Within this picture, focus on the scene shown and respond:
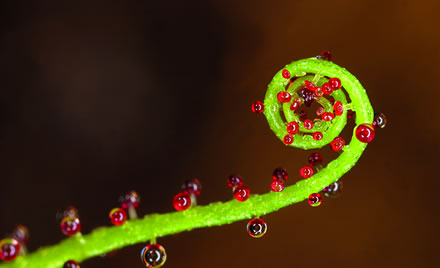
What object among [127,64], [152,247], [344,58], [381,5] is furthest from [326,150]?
[152,247]

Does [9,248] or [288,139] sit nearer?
[9,248]

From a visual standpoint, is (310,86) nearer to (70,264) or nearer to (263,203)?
(263,203)

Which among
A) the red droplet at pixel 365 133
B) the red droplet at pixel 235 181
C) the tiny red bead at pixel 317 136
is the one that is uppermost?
the tiny red bead at pixel 317 136

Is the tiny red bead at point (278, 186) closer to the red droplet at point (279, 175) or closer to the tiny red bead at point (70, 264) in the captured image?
the red droplet at point (279, 175)

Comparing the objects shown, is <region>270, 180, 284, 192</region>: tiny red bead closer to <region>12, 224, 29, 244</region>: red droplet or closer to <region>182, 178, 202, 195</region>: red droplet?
<region>182, 178, 202, 195</region>: red droplet

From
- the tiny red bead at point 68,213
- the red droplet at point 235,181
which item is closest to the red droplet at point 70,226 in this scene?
the tiny red bead at point 68,213

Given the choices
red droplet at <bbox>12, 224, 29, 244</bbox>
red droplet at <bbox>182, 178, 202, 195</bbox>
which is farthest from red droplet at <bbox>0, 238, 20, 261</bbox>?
red droplet at <bbox>182, 178, 202, 195</bbox>

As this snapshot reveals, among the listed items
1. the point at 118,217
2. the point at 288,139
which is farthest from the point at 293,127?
the point at 118,217
